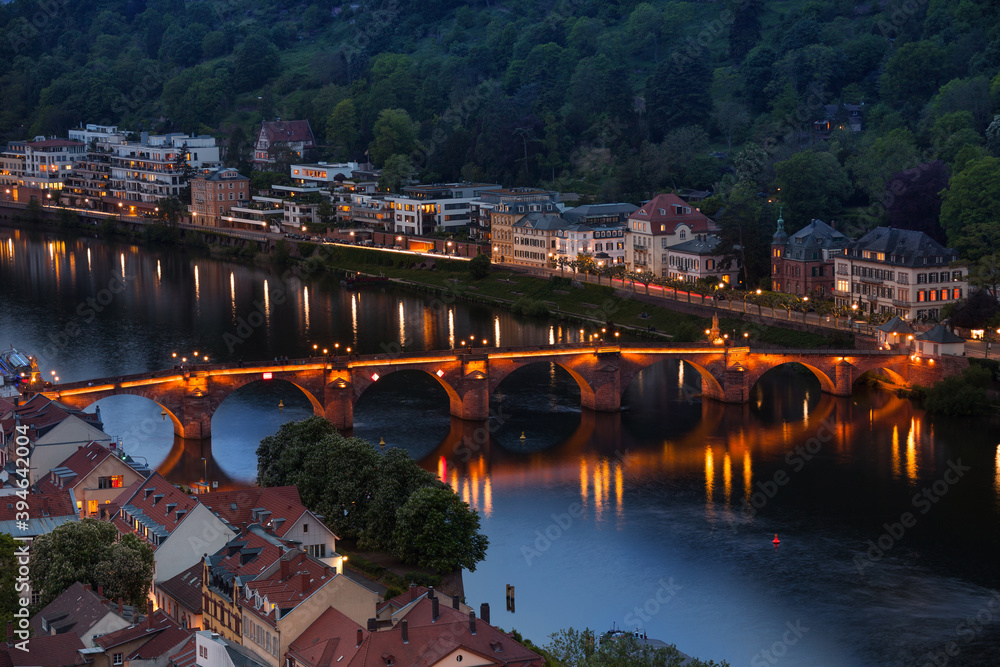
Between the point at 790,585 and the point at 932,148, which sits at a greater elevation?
the point at 932,148

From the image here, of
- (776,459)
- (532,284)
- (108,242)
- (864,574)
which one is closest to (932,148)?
(532,284)

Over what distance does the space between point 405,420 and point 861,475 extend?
89.1 ft

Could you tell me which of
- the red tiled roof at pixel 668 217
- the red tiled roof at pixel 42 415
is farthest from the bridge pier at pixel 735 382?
the red tiled roof at pixel 42 415

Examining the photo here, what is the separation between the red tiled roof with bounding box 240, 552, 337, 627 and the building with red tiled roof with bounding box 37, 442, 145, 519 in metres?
14.8

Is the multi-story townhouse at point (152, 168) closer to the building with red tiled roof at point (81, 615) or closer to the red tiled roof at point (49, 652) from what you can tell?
the building with red tiled roof at point (81, 615)

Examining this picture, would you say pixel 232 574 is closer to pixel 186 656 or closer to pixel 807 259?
pixel 186 656

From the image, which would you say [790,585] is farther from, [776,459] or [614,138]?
[614,138]

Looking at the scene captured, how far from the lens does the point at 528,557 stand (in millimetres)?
67688

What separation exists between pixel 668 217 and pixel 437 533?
74.1 m

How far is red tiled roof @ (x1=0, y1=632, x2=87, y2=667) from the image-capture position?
4494 cm

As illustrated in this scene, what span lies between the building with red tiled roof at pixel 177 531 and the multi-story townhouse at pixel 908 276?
62.7m

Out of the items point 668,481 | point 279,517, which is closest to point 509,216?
point 668,481

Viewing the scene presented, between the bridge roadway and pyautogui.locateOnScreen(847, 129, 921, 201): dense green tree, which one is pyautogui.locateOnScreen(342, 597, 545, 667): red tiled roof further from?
pyautogui.locateOnScreen(847, 129, 921, 201): dense green tree

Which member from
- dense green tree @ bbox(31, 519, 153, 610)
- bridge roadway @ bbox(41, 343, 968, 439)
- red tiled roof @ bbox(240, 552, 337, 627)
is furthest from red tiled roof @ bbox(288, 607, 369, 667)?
bridge roadway @ bbox(41, 343, 968, 439)
